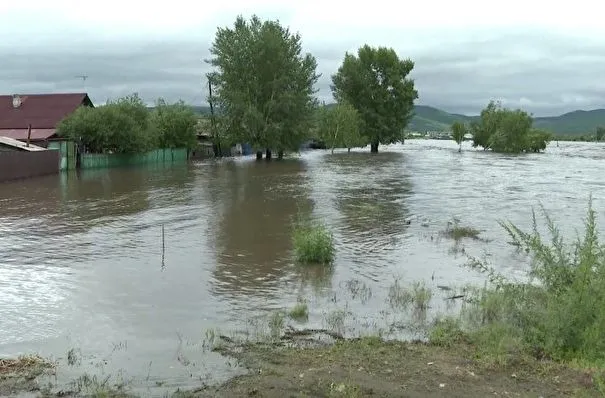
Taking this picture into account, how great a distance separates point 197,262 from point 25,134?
3623cm

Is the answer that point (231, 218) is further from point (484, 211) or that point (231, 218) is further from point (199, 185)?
point (199, 185)

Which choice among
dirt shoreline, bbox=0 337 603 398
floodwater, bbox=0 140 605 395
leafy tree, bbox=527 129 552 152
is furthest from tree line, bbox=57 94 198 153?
leafy tree, bbox=527 129 552 152

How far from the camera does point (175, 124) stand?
177ft

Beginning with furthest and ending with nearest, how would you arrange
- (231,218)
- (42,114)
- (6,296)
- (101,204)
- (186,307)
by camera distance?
(42,114) < (101,204) < (231,218) < (6,296) < (186,307)

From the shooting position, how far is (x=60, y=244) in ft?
47.5

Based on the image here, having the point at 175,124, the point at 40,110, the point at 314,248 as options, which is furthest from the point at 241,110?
the point at 314,248

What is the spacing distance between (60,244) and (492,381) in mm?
11829

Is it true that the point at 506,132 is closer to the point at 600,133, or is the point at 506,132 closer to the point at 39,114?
the point at 39,114

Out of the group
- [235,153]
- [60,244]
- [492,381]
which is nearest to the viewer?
[492,381]

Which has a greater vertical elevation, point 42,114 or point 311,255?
point 42,114

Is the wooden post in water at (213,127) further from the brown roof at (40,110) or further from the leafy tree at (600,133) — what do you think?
the leafy tree at (600,133)

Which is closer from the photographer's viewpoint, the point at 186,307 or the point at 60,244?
the point at 186,307

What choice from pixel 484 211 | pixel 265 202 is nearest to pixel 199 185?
pixel 265 202

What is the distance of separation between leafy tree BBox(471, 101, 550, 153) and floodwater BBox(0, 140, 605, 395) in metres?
58.3
